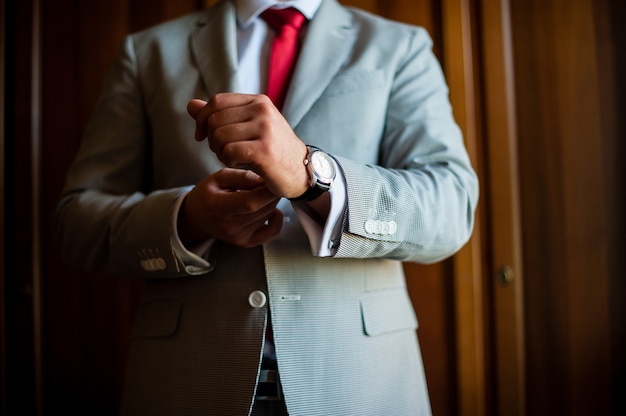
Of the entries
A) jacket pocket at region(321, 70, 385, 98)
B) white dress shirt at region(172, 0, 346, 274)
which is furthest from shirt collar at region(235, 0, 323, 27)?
jacket pocket at region(321, 70, 385, 98)

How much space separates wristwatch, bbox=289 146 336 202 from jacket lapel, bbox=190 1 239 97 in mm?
275

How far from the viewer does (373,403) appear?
81cm

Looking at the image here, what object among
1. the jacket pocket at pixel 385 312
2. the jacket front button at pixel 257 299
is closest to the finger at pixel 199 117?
the jacket front button at pixel 257 299

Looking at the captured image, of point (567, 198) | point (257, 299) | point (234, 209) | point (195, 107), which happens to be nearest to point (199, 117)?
point (195, 107)

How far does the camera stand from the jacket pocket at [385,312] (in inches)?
32.6

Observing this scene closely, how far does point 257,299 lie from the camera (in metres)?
0.79

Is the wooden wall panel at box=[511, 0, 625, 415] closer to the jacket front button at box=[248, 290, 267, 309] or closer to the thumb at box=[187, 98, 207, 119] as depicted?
the jacket front button at box=[248, 290, 267, 309]

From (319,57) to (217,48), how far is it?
0.59 feet

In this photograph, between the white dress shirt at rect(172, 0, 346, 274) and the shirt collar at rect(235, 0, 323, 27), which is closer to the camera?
the white dress shirt at rect(172, 0, 346, 274)

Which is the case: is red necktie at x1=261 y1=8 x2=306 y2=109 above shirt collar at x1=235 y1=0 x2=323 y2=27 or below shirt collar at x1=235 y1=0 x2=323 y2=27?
below

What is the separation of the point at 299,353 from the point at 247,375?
77mm

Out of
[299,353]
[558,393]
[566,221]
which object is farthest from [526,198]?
[299,353]

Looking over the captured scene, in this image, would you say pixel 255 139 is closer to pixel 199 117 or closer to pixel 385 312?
pixel 199 117

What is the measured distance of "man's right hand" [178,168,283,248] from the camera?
0.71m
